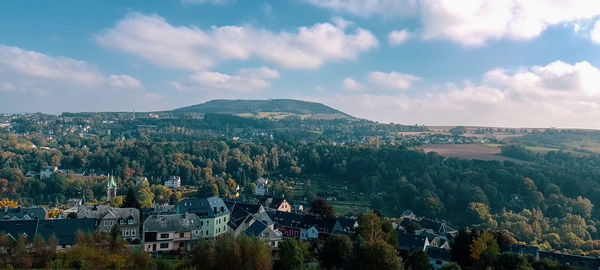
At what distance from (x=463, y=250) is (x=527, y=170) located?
61.1 meters

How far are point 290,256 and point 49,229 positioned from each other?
20431mm

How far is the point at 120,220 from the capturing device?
4359 cm

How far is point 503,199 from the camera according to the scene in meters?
81.8

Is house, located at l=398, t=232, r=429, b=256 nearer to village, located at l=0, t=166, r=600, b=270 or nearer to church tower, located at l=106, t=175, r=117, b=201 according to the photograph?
village, located at l=0, t=166, r=600, b=270

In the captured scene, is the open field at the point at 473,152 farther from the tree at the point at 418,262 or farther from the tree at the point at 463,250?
the tree at the point at 418,262

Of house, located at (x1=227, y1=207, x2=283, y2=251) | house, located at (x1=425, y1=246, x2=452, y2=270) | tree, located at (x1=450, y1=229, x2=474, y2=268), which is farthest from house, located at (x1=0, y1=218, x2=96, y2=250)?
tree, located at (x1=450, y1=229, x2=474, y2=268)

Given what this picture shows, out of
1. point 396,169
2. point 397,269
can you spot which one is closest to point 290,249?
point 397,269

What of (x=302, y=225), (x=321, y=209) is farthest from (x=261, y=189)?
(x=302, y=225)

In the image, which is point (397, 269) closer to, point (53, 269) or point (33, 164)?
point (53, 269)

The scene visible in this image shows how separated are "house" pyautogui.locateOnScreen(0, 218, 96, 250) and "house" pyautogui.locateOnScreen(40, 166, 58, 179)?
6016 cm

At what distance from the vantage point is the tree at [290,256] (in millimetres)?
32562

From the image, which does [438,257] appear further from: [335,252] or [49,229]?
[49,229]

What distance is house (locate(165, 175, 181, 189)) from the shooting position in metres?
97.3

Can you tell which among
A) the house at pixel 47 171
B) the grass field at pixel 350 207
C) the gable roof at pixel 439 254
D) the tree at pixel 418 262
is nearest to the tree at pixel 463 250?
the gable roof at pixel 439 254
